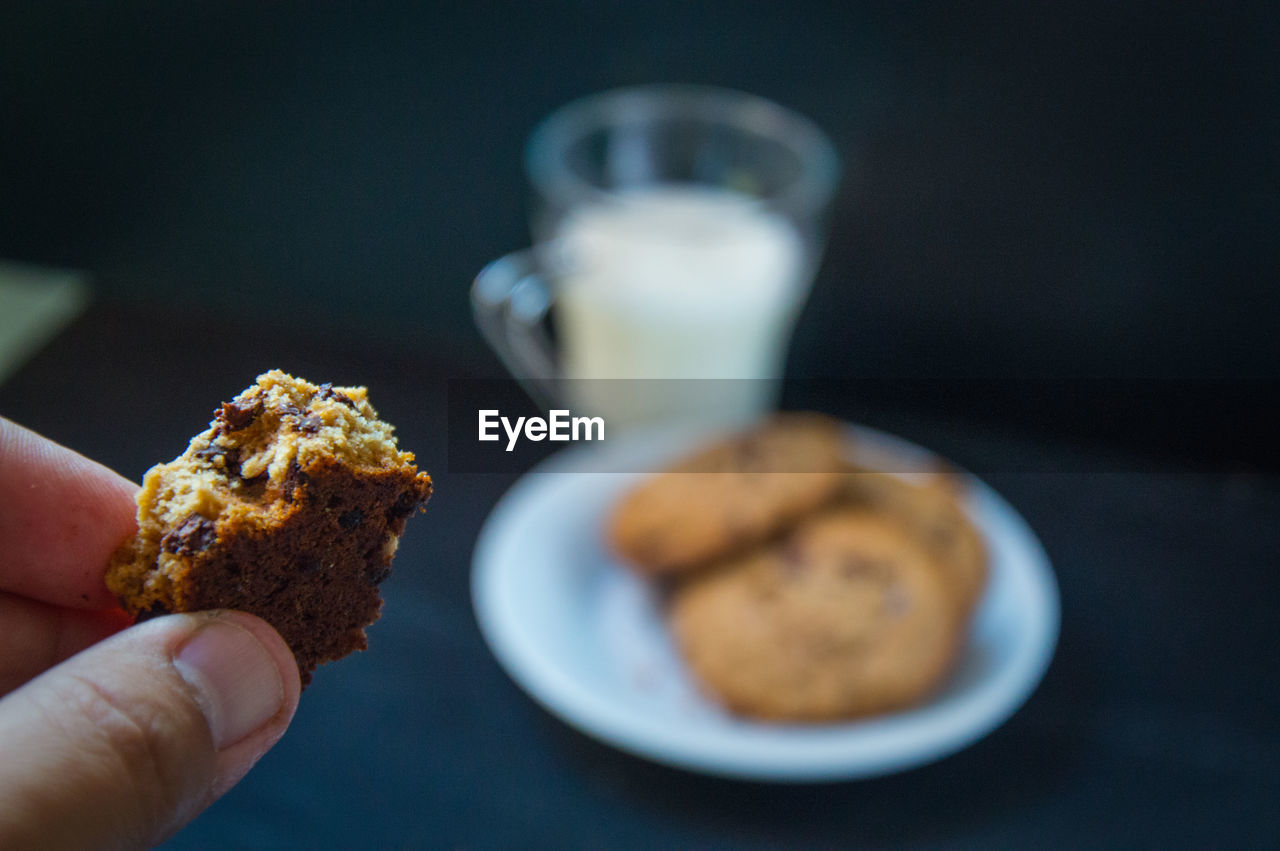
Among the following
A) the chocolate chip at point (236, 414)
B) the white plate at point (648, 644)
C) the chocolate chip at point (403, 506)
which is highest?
the chocolate chip at point (236, 414)

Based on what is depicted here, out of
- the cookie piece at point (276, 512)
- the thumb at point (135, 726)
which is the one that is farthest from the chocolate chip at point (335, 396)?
the thumb at point (135, 726)

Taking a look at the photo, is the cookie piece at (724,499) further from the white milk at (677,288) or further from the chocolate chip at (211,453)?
the chocolate chip at (211,453)

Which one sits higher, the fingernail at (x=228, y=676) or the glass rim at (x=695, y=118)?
the glass rim at (x=695, y=118)

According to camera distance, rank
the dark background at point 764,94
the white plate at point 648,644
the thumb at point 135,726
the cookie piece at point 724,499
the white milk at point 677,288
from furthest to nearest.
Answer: the dark background at point 764,94 < the white milk at point 677,288 < the cookie piece at point 724,499 < the white plate at point 648,644 < the thumb at point 135,726

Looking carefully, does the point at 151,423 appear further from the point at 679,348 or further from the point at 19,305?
the point at 679,348

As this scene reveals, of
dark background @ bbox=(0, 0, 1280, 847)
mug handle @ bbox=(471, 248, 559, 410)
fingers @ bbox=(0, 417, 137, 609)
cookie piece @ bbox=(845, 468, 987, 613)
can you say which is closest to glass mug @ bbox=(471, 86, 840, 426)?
mug handle @ bbox=(471, 248, 559, 410)

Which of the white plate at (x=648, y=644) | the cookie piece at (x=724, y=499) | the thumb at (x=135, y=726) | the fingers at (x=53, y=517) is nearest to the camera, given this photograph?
the thumb at (x=135, y=726)

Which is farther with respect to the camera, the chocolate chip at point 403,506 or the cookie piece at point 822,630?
the cookie piece at point 822,630
